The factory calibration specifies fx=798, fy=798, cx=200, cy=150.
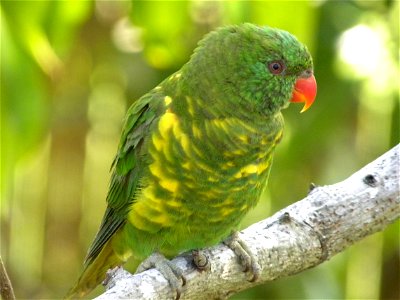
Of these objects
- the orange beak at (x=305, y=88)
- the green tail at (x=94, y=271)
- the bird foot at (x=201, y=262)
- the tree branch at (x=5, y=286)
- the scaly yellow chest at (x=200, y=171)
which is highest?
the orange beak at (x=305, y=88)

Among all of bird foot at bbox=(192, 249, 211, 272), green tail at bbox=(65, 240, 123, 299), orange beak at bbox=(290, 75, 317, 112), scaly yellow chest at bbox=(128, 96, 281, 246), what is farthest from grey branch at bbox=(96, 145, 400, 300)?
green tail at bbox=(65, 240, 123, 299)

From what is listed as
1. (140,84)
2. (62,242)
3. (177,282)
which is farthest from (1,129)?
(62,242)

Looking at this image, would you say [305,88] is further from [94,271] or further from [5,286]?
[5,286]

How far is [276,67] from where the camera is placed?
238 cm

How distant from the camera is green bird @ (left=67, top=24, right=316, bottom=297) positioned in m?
2.31

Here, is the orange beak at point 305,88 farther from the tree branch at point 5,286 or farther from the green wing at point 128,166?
the tree branch at point 5,286

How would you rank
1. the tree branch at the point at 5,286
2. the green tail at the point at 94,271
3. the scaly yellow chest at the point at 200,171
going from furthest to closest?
the green tail at the point at 94,271 < the scaly yellow chest at the point at 200,171 < the tree branch at the point at 5,286

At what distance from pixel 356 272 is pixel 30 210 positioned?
5.11 feet

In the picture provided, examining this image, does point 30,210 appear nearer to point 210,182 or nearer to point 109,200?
point 109,200

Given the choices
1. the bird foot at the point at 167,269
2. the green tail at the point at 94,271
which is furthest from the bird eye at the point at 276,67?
the green tail at the point at 94,271

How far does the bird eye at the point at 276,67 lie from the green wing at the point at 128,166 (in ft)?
1.16

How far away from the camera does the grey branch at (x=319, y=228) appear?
223cm

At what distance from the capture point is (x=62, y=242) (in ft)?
13.7

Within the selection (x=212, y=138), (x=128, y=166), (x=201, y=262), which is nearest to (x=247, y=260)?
(x=201, y=262)
